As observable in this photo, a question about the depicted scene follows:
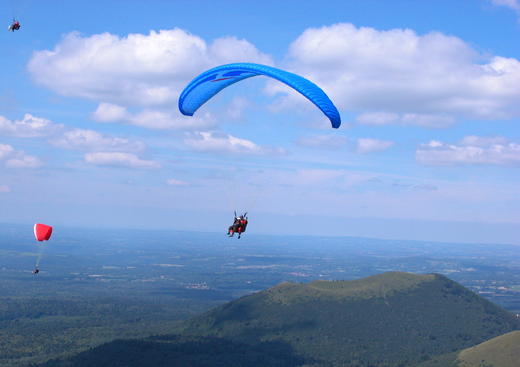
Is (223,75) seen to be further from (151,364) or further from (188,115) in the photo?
(151,364)

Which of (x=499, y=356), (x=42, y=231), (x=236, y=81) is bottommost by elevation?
(x=499, y=356)

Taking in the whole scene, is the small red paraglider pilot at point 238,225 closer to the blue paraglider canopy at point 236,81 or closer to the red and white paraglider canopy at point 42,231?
the blue paraglider canopy at point 236,81

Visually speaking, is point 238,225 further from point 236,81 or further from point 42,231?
point 42,231

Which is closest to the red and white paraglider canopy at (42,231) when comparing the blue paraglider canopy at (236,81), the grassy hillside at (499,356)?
the blue paraglider canopy at (236,81)

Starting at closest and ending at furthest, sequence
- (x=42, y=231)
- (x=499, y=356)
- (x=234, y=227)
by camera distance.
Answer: (x=234, y=227) < (x=42, y=231) < (x=499, y=356)

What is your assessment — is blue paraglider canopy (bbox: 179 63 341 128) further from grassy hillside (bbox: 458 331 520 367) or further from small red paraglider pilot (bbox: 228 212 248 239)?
grassy hillside (bbox: 458 331 520 367)

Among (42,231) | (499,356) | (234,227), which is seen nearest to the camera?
(234,227)

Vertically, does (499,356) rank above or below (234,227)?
below

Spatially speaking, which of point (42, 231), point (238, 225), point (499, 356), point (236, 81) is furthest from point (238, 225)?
point (499, 356)
